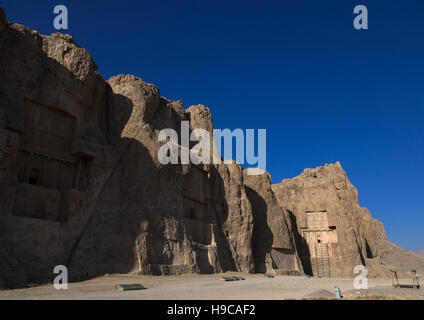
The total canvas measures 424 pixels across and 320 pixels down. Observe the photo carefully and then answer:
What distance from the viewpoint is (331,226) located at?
4528 centimetres

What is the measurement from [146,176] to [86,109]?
6.11 meters

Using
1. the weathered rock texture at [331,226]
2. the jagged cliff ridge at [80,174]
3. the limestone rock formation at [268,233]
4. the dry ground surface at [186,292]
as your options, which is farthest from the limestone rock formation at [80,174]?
the weathered rock texture at [331,226]

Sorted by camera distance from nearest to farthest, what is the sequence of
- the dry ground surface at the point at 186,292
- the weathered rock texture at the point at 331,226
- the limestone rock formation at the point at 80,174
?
the dry ground surface at the point at 186,292 → the limestone rock formation at the point at 80,174 → the weathered rock texture at the point at 331,226

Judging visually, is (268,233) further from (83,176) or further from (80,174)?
(80,174)

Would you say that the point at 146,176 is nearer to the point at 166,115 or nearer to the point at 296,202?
the point at 166,115

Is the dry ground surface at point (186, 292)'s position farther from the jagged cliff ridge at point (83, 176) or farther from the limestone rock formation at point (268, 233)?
the limestone rock formation at point (268, 233)

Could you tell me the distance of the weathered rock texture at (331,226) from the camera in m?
43.2

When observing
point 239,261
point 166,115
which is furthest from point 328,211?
point 166,115

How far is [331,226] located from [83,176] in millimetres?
35572

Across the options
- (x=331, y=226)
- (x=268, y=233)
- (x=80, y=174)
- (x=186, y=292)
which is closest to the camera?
(x=186, y=292)

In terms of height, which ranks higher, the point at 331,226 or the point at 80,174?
the point at 80,174

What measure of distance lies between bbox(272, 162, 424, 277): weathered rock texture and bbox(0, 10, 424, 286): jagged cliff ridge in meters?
20.3

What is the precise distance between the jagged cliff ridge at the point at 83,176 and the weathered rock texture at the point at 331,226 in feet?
66.8

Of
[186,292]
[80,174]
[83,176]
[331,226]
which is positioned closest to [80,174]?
[80,174]
